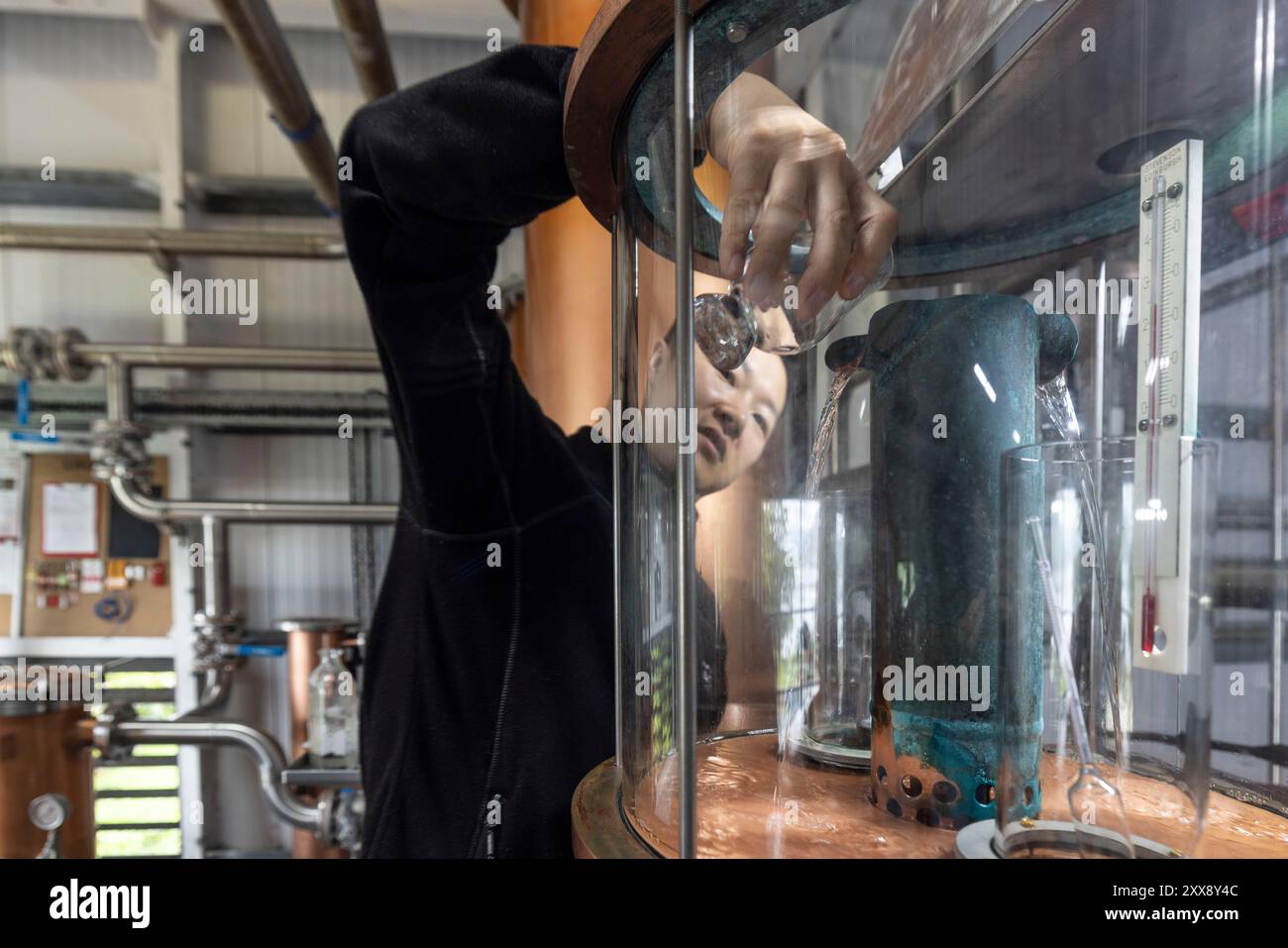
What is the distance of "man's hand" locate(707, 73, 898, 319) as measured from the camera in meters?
0.30

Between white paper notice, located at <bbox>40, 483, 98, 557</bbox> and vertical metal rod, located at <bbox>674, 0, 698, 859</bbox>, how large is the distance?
231 centimetres

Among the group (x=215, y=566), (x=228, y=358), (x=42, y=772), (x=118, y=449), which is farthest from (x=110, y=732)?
(x=228, y=358)

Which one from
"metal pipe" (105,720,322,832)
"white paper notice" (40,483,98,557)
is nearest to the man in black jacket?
"metal pipe" (105,720,322,832)

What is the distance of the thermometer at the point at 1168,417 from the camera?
0.79 ft

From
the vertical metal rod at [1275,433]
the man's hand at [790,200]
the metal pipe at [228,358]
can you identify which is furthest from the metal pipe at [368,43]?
the vertical metal rod at [1275,433]

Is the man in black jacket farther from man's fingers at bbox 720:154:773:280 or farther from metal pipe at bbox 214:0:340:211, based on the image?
metal pipe at bbox 214:0:340:211

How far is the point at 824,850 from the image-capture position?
0.27m

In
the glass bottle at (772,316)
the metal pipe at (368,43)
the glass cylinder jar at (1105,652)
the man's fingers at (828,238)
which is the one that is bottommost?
the glass cylinder jar at (1105,652)

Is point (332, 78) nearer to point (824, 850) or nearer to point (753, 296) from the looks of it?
point (753, 296)

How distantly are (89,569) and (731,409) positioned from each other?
7.61ft

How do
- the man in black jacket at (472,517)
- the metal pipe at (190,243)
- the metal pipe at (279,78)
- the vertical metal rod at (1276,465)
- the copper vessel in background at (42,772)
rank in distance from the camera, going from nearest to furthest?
1. the vertical metal rod at (1276,465)
2. the man in black jacket at (472,517)
3. the metal pipe at (279,78)
4. the copper vessel in background at (42,772)
5. the metal pipe at (190,243)

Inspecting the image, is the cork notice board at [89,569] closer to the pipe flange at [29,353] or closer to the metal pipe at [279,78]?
the pipe flange at [29,353]

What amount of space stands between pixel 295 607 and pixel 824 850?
2.13 meters

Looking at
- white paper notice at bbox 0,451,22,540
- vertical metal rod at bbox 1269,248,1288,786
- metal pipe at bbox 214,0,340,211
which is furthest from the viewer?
white paper notice at bbox 0,451,22,540
